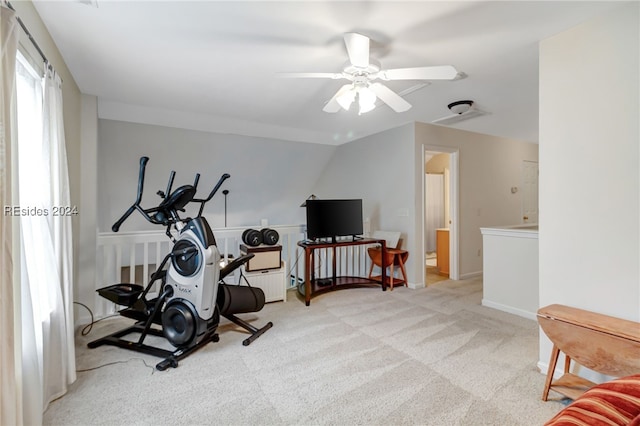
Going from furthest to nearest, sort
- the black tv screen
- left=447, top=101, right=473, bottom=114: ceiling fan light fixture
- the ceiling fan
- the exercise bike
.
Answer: the black tv screen → left=447, top=101, right=473, bottom=114: ceiling fan light fixture → the exercise bike → the ceiling fan

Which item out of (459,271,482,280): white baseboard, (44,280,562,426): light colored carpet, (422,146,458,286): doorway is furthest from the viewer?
(459,271,482,280): white baseboard

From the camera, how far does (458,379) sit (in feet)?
6.54

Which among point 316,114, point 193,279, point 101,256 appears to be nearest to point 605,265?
point 193,279

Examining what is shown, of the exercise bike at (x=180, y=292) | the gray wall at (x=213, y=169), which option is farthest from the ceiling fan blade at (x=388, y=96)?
the gray wall at (x=213, y=169)

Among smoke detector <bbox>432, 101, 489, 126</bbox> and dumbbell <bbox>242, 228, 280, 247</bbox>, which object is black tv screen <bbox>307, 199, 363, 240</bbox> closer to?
dumbbell <bbox>242, 228, 280, 247</bbox>

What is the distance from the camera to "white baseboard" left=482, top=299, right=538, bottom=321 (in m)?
3.06

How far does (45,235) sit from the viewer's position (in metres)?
1.71

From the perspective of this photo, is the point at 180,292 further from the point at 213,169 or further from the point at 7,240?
the point at 213,169

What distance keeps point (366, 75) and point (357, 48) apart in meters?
0.27

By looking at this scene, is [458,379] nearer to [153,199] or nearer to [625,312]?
[625,312]

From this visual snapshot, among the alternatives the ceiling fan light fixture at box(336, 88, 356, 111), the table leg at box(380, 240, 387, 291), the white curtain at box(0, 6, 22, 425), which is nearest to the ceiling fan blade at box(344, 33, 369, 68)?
the ceiling fan light fixture at box(336, 88, 356, 111)

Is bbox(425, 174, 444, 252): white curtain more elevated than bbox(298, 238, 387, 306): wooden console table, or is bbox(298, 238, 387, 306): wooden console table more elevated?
bbox(425, 174, 444, 252): white curtain

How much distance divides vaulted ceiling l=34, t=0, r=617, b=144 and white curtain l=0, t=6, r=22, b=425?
63 centimetres

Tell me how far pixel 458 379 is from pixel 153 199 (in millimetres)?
4663
